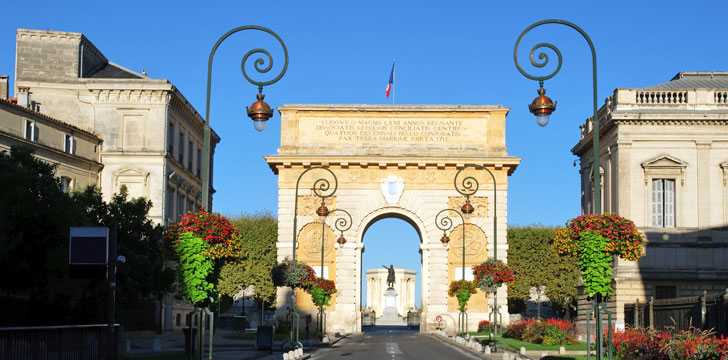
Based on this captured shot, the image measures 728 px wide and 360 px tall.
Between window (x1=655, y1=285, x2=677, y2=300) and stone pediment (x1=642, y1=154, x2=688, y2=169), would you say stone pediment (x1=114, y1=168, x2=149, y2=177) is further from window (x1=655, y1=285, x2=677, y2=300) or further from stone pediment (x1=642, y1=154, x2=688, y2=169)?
window (x1=655, y1=285, x2=677, y2=300)

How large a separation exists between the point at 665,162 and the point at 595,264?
34.7 metres

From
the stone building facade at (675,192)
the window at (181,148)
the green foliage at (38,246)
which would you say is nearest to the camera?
the green foliage at (38,246)

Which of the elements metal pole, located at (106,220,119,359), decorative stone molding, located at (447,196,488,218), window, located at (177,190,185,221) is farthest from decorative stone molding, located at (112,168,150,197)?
metal pole, located at (106,220,119,359)

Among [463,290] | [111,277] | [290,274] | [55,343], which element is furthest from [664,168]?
[111,277]

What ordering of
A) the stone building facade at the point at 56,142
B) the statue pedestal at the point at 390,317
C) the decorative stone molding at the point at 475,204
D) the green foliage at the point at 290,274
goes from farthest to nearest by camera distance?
the statue pedestal at the point at 390,317
the decorative stone molding at the point at 475,204
the green foliage at the point at 290,274
the stone building facade at the point at 56,142

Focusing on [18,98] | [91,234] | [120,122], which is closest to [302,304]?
[120,122]

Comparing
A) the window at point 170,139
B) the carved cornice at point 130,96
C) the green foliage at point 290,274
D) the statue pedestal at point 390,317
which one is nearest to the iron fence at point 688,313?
the green foliage at point 290,274

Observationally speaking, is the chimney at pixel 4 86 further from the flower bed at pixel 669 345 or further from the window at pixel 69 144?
the flower bed at pixel 669 345

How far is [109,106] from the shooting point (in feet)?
196

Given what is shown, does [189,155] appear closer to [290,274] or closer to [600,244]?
[290,274]

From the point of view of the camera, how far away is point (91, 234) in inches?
829

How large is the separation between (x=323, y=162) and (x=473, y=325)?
15.0 m

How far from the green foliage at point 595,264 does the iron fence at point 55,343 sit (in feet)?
36.8

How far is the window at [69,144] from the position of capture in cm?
5443
